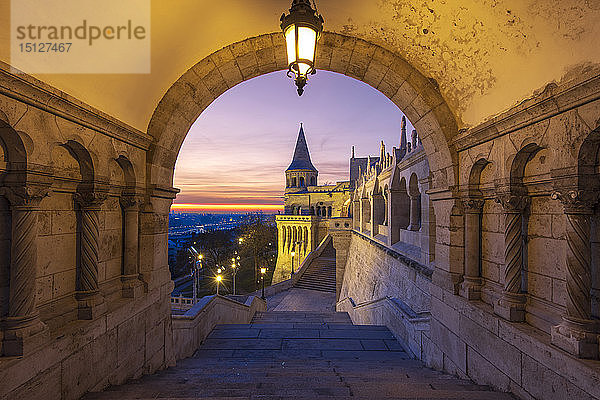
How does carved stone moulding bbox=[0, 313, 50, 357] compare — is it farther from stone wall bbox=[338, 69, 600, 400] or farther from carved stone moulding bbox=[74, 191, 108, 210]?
stone wall bbox=[338, 69, 600, 400]

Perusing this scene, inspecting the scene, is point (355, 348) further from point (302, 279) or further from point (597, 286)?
point (302, 279)

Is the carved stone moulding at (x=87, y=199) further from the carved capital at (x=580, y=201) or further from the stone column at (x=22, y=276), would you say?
the carved capital at (x=580, y=201)

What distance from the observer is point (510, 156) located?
12.2 ft

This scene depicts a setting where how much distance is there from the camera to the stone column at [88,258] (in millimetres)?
3733

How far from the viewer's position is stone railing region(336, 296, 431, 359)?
5816 mm

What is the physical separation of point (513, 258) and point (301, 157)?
55650 millimetres

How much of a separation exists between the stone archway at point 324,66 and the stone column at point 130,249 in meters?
0.50

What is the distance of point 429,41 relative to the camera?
14.8 ft

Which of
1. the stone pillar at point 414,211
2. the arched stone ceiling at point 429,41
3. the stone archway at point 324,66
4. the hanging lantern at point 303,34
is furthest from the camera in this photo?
the stone pillar at point 414,211

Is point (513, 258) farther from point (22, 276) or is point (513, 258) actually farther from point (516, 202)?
point (22, 276)

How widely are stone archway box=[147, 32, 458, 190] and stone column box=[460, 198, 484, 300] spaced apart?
50cm

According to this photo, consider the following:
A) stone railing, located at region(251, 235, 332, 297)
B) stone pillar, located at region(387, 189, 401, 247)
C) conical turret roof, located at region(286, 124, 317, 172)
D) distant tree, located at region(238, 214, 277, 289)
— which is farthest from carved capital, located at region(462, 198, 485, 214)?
conical turret roof, located at region(286, 124, 317, 172)

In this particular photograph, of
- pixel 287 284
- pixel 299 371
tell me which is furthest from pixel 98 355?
pixel 287 284

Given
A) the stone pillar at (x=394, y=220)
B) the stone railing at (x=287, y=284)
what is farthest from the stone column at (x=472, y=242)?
the stone railing at (x=287, y=284)
